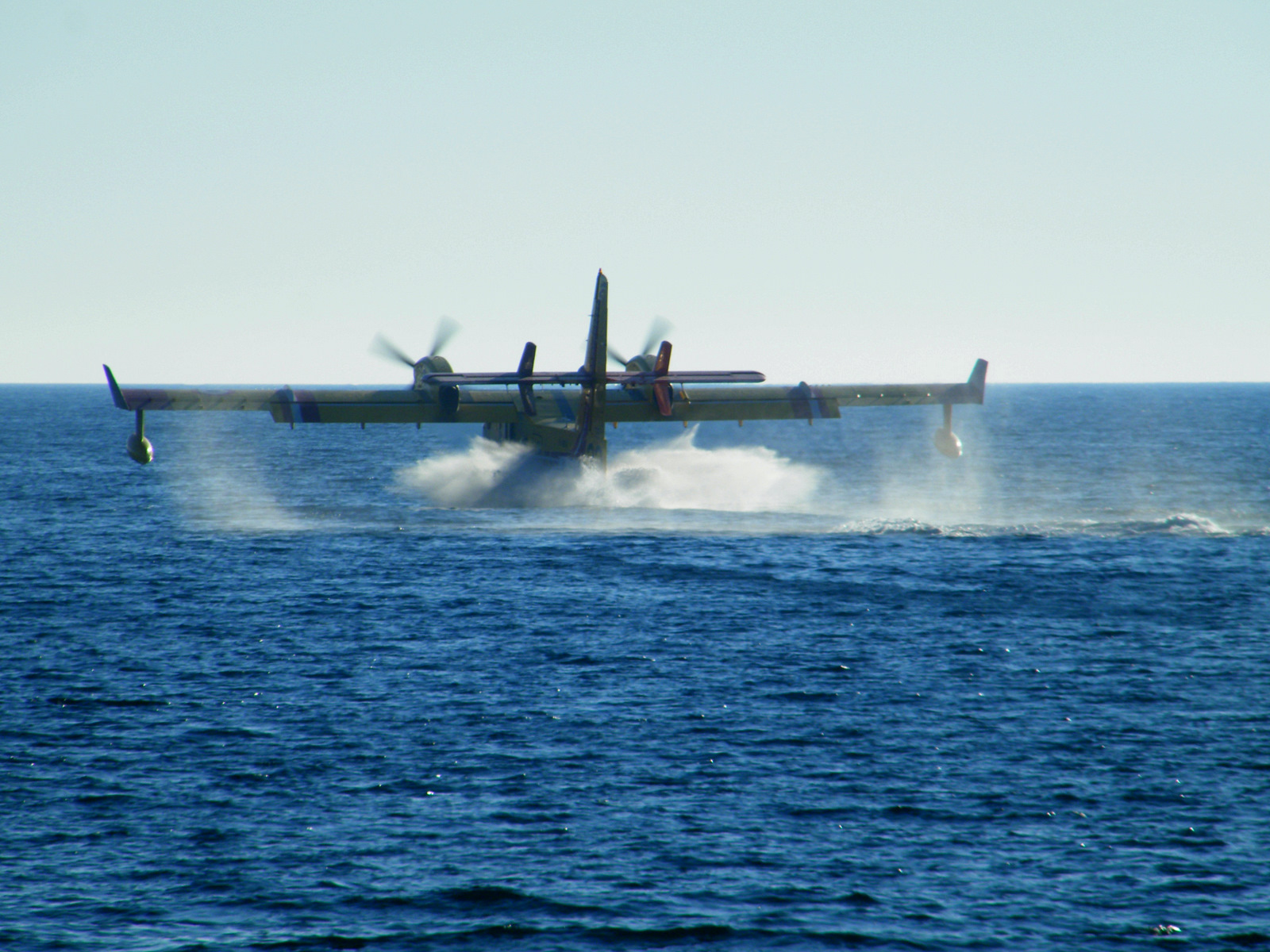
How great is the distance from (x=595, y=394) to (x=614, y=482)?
7.22 m

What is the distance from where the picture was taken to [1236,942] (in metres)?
14.9

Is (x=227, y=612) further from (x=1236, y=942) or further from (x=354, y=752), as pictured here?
(x=1236, y=942)

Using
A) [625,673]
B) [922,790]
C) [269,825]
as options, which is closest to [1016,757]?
[922,790]

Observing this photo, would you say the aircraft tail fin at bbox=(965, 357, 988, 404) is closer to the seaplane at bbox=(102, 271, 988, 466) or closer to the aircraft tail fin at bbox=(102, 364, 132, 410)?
the seaplane at bbox=(102, 271, 988, 466)

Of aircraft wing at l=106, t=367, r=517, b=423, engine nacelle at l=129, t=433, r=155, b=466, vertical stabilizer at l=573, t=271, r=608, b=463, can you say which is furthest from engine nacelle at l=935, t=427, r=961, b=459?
engine nacelle at l=129, t=433, r=155, b=466

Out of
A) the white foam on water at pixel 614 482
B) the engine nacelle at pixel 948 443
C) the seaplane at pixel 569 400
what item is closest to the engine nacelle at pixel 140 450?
the seaplane at pixel 569 400

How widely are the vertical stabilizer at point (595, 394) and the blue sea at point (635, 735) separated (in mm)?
1923

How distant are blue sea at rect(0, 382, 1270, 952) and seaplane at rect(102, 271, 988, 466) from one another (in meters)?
3.85

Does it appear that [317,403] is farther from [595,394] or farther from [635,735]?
[635,735]

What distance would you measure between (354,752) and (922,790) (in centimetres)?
1023

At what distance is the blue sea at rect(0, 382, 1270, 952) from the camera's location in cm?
1577

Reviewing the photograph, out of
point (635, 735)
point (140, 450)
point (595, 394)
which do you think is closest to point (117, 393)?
point (140, 450)

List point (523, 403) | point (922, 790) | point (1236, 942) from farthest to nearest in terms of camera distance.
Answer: point (523, 403) → point (922, 790) → point (1236, 942)

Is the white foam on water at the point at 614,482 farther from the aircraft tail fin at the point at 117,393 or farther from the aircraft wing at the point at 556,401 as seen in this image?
the aircraft tail fin at the point at 117,393
